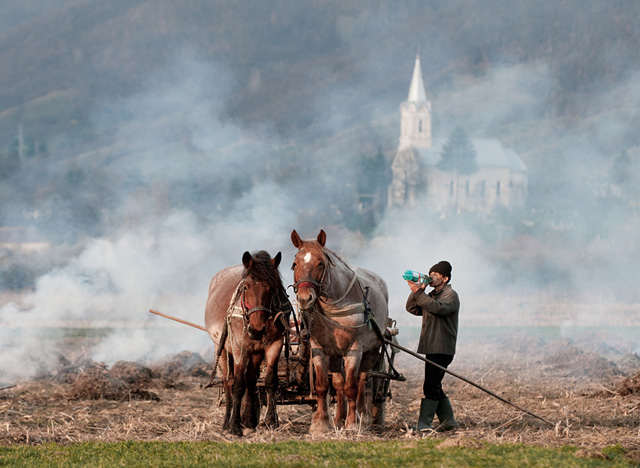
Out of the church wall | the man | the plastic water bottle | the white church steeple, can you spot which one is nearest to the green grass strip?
the man

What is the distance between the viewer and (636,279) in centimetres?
5194

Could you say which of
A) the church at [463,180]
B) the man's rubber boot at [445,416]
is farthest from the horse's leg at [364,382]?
the church at [463,180]

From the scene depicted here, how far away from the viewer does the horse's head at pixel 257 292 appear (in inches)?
452

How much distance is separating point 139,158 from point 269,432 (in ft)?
289

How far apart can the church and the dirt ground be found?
8185 centimetres

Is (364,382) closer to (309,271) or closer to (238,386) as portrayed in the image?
(238,386)

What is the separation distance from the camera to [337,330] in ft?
37.7

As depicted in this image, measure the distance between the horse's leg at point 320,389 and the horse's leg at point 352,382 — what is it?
26 centimetres

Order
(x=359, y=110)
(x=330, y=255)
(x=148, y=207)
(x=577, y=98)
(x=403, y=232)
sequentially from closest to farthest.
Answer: (x=330, y=255) < (x=148, y=207) < (x=403, y=232) < (x=577, y=98) < (x=359, y=110)

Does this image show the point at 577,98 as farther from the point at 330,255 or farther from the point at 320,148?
the point at 330,255

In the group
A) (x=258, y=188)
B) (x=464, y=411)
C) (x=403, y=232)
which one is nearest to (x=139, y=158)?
(x=258, y=188)

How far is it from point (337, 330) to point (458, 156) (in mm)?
122036

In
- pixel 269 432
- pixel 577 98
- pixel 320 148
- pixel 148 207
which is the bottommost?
pixel 269 432

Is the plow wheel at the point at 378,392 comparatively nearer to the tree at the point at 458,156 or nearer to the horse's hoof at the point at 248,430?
the horse's hoof at the point at 248,430
